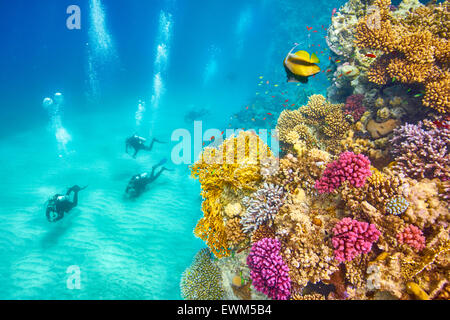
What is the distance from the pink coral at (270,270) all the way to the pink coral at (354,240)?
0.87 m

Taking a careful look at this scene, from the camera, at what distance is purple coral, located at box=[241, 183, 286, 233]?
4039 millimetres

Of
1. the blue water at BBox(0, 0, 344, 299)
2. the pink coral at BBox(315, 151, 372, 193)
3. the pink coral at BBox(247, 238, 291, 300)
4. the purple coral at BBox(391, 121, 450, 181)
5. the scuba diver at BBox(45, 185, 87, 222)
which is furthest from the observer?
the scuba diver at BBox(45, 185, 87, 222)

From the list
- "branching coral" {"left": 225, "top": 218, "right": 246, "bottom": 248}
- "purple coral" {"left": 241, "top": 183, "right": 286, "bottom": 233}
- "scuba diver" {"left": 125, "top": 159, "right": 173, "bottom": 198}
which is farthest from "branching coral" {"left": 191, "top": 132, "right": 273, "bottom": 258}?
"scuba diver" {"left": 125, "top": 159, "right": 173, "bottom": 198}

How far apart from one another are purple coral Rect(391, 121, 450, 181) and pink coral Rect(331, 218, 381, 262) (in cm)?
169

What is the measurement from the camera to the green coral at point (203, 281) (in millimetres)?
4812

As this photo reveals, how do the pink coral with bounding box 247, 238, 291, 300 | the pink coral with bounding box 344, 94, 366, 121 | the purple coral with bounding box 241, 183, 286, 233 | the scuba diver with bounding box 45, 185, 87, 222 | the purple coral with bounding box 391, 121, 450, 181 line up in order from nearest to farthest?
the pink coral with bounding box 247, 238, 291, 300
the purple coral with bounding box 391, 121, 450, 181
the purple coral with bounding box 241, 183, 286, 233
the pink coral with bounding box 344, 94, 366, 121
the scuba diver with bounding box 45, 185, 87, 222

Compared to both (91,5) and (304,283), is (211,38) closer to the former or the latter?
(91,5)

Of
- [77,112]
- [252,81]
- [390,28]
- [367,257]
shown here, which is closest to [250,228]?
[367,257]

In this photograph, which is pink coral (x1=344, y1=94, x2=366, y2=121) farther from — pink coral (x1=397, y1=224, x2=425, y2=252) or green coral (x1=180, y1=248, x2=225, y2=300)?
green coral (x1=180, y1=248, x2=225, y2=300)

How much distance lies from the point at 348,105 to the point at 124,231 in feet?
33.5

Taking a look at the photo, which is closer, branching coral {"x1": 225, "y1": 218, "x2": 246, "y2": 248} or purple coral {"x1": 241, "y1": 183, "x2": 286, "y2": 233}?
purple coral {"x1": 241, "y1": 183, "x2": 286, "y2": 233}

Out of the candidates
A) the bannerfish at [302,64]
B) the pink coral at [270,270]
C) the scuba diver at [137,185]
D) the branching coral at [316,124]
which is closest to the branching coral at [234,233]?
the pink coral at [270,270]

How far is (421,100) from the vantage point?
16.2ft

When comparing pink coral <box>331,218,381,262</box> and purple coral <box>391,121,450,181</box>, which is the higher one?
purple coral <box>391,121,450,181</box>
